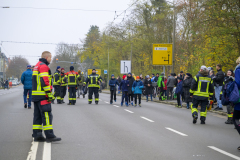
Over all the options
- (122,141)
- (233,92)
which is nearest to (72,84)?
(122,141)

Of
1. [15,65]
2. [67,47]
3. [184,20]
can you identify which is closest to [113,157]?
[184,20]

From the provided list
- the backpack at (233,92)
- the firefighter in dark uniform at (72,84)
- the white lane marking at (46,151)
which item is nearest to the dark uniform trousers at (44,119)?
the white lane marking at (46,151)

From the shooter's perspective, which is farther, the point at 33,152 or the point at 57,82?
the point at 57,82

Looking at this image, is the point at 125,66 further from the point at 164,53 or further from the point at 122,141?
the point at 122,141

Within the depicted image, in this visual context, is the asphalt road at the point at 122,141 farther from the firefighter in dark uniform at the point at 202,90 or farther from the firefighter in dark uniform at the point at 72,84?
the firefighter in dark uniform at the point at 72,84

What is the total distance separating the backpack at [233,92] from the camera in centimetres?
659

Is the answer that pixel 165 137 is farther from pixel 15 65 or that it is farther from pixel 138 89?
pixel 15 65

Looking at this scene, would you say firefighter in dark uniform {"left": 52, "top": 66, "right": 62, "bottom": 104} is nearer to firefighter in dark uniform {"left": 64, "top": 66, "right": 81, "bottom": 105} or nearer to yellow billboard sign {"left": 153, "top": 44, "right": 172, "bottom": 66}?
firefighter in dark uniform {"left": 64, "top": 66, "right": 81, "bottom": 105}

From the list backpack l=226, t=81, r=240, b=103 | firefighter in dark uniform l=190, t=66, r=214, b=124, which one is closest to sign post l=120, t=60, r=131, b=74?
firefighter in dark uniform l=190, t=66, r=214, b=124

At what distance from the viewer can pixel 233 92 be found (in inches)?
262

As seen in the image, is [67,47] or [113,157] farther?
[67,47]

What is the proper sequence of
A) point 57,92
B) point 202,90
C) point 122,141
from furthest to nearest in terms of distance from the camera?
point 57,92
point 202,90
point 122,141

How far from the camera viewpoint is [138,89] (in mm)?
17969

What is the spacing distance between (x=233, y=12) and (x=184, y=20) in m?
20.3
